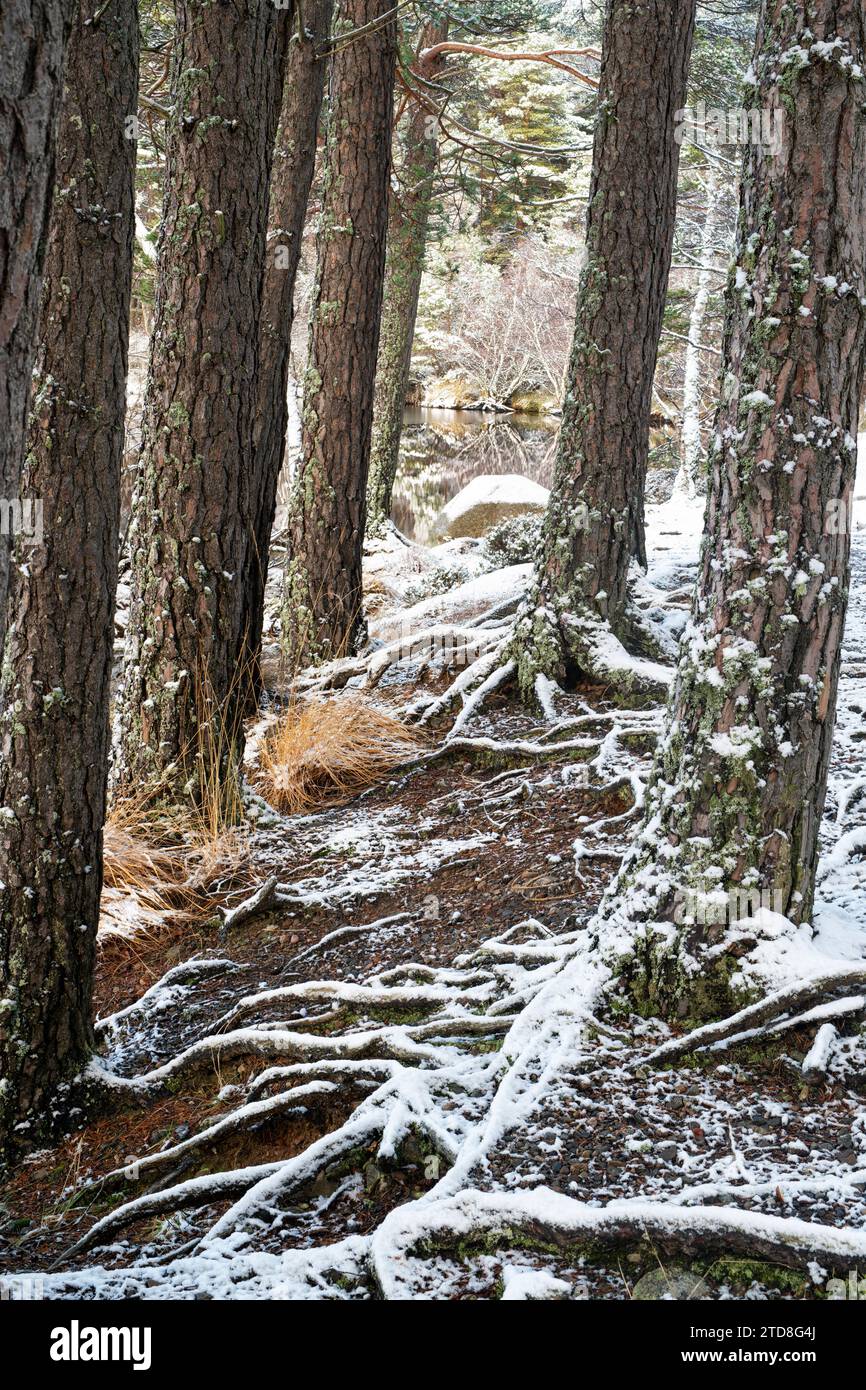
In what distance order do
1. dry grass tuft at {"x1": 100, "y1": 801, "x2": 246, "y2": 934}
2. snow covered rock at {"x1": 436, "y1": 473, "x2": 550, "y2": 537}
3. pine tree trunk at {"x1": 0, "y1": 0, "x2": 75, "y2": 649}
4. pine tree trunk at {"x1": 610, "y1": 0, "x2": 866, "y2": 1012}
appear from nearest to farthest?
1. pine tree trunk at {"x1": 0, "y1": 0, "x2": 75, "y2": 649}
2. pine tree trunk at {"x1": 610, "y1": 0, "x2": 866, "y2": 1012}
3. dry grass tuft at {"x1": 100, "y1": 801, "x2": 246, "y2": 934}
4. snow covered rock at {"x1": 436, "y1": 473, "x2": 550, "y2": 537}

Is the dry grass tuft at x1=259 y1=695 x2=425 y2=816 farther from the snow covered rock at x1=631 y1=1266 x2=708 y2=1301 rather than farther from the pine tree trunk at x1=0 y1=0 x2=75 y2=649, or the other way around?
the pine tree trunk at x1=0 y1=0 x2=75 y2=649

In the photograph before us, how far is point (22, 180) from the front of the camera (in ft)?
4.34

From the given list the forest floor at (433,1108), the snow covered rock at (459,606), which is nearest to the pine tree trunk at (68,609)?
the forest floor at (433,1108)

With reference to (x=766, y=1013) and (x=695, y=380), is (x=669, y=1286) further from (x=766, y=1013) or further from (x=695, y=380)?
(x=695, y=380)

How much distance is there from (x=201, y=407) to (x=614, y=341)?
6.27 ft

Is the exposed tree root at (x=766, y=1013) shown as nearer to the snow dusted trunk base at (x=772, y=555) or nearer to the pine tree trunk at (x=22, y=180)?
the snow dusted trunk base at (x=772, y=555)

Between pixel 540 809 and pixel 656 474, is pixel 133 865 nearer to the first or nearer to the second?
pixel 540 809

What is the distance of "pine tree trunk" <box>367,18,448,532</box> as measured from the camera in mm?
10211

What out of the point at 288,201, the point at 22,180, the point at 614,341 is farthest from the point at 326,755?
the point at 22,180

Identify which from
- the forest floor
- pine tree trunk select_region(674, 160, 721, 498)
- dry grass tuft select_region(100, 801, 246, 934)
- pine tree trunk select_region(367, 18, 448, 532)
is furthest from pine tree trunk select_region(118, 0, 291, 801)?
pine tree trunk select_region(674, 160, 721, 498)

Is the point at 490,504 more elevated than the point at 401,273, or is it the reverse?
the point at 401,273

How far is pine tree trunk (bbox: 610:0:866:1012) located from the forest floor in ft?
0.73
